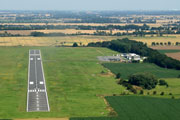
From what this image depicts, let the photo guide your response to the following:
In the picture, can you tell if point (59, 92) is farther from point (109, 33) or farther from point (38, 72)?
point (109, 33)

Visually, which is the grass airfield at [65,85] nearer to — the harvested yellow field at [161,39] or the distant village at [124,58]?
the distant village at [124,58]

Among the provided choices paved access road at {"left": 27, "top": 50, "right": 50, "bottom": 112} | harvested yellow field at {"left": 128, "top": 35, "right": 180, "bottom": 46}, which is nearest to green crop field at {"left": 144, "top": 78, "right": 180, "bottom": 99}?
paved access road at {"left": 27, "top": 50, "right": 50, "bottom": 112}

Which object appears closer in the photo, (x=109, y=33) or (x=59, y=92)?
(x=59, y=92)

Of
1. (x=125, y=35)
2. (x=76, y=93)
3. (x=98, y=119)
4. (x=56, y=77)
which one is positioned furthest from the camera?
(x=125, y=35)

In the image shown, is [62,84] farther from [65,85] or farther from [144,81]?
[144,81]

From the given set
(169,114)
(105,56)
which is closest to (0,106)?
(169,114)

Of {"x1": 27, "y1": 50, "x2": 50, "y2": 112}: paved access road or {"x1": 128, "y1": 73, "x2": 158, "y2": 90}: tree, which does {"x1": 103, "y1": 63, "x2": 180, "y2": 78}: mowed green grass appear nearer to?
{"x1": 128, "y1": 73, "x2": 158, "y2": 90}: tree

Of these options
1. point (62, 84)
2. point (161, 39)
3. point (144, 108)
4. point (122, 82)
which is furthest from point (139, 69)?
point (161, 39)
